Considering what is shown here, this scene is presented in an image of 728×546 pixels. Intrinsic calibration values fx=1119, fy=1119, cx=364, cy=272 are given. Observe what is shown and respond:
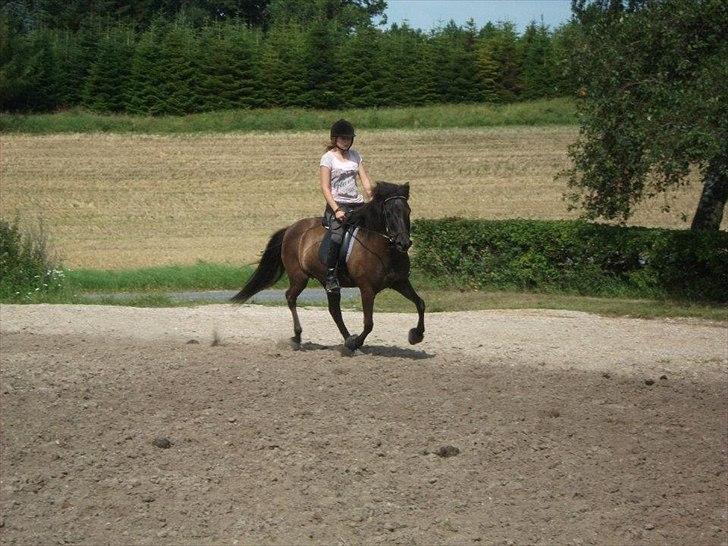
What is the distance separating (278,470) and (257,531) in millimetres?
952

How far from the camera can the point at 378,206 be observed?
12.4 m

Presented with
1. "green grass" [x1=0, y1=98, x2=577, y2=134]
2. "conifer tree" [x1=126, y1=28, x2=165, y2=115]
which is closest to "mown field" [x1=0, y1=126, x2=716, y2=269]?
"green grass" [x1=0, y1=98, x2=577, y2=134]

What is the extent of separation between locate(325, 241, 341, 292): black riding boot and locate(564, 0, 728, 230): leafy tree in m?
8.88

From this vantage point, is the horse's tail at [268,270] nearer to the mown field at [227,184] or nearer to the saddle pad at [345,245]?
the saddle pad at [345,245]

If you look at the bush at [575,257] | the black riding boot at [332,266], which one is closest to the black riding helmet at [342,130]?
the black riding boot at [332,266]

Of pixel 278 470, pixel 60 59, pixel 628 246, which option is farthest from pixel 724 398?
pixel 60 59

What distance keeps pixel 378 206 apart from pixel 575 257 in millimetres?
10213

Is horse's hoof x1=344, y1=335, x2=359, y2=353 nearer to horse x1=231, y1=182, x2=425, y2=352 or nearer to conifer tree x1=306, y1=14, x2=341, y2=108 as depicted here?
horse x1=231, y1=182, x2=425, y2=352

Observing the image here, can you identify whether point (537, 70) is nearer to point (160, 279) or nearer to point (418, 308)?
point (160, 279)

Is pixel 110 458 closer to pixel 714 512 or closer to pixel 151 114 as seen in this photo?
pixel 714 512

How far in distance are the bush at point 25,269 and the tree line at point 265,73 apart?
135 ft

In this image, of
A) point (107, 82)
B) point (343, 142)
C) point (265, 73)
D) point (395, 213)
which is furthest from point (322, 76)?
point (395, 213)

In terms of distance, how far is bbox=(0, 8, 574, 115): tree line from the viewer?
6312 cm

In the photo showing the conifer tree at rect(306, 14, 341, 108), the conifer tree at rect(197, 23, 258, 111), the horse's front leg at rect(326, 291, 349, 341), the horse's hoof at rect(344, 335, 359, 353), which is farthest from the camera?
the conifer tree at rect(306, 14, 341, 108)
